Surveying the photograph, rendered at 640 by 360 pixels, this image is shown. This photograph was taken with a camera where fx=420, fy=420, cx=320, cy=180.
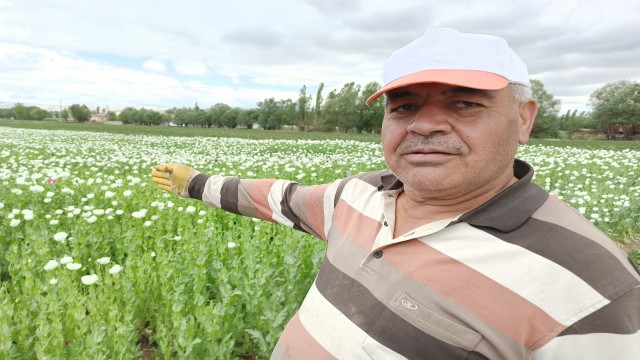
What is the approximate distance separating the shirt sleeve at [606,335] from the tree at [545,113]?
65316mm

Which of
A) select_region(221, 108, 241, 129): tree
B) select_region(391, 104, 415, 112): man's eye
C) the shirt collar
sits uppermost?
select_region(391, 104, 415, 112): man's eye

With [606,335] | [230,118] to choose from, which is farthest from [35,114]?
[606,335]

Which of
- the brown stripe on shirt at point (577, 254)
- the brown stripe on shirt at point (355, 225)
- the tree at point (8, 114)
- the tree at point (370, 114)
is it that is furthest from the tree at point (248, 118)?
the brown stripe on shirt at point (577, 254)

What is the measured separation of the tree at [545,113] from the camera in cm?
6100

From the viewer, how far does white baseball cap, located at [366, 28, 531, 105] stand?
1.43 m

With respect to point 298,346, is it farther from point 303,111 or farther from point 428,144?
point 303,111

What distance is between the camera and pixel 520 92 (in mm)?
1540

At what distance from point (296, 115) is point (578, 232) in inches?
3172

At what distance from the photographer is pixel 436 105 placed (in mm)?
1529

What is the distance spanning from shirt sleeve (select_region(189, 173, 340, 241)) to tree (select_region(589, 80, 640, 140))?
74.3 meters

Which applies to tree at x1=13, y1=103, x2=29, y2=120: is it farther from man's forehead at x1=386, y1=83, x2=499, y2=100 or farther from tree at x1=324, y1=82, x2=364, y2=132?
man's forehead at x1=386, y1=83, x2=499, y2=100

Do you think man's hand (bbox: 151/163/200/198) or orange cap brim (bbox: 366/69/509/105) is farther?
man's hand (bbox: 151/163/200/198)

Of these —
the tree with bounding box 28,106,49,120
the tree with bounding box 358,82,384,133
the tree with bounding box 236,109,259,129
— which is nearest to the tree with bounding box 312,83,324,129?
the tree with bounding box 358,82,384,133

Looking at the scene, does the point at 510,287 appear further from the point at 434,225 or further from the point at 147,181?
the point at 147,181
